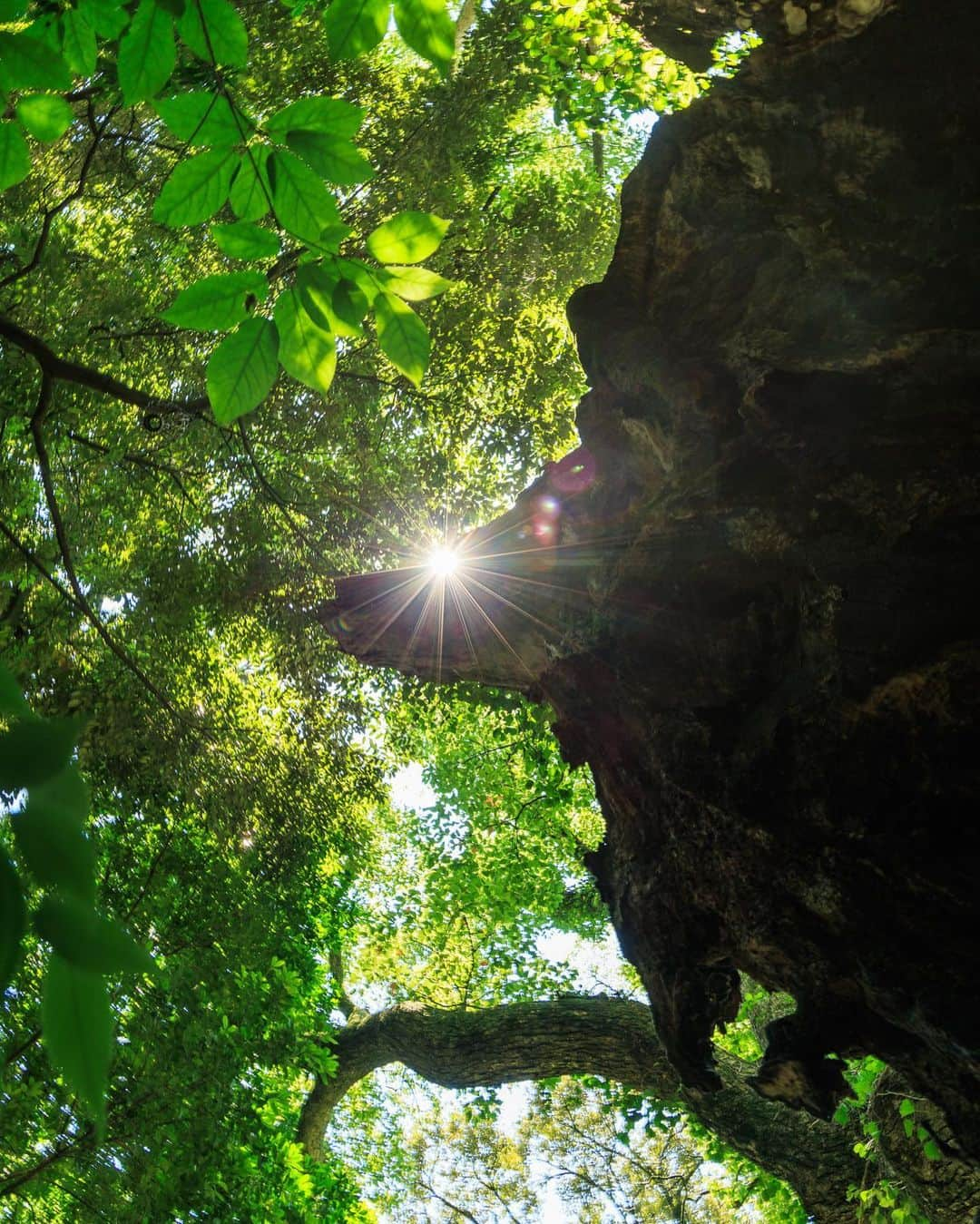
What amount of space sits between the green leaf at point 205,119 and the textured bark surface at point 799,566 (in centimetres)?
155

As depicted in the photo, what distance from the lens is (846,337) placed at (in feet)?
7.61

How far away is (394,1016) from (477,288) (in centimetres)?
629

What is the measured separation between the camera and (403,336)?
1.28m

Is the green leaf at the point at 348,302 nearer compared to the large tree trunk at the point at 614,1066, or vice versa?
the green leaf at the point at 348,302

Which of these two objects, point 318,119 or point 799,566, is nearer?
point 318,119

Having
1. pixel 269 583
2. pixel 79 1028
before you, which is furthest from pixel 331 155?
pixel 269 583

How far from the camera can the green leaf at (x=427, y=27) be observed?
1125 millimetres

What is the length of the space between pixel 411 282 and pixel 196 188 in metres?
0.33

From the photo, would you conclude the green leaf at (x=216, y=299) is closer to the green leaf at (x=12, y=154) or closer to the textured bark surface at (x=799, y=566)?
the green leaf at (x=12, y=154)

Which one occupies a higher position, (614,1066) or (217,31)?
(614,1066)

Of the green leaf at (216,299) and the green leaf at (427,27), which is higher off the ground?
the green leaf at (427,27)

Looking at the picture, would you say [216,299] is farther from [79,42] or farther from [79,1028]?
[79,1028]

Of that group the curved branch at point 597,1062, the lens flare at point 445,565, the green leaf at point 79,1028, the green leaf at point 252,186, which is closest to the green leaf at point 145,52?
the green leaf at point 252,186

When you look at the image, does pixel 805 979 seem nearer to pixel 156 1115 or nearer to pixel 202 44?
pixel 202 44
